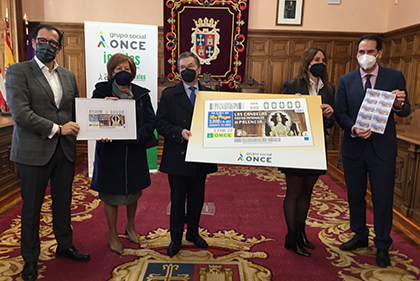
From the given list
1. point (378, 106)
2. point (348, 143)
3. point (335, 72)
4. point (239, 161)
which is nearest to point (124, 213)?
point (239, 161)

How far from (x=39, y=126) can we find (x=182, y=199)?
108 cm

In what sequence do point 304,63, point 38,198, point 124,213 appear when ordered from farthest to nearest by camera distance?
point 124,213
point 304,63
point 38,198

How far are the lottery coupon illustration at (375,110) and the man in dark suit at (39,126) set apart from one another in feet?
6.39

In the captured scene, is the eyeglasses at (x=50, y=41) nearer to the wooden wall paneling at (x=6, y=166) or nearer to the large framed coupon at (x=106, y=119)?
the large framed coupon at (x=106, y=119)

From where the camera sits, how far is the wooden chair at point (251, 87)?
6.22 metres

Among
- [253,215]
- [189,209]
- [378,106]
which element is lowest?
[253,215]

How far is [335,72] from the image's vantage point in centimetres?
659

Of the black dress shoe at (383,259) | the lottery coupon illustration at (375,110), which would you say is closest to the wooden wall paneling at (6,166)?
the lottery coupon illustration at (375,110)

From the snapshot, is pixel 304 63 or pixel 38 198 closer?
pixel 38 198

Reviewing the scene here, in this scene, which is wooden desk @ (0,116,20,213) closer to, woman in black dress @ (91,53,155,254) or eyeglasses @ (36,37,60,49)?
woman in black dress @ (91,53,155,254)

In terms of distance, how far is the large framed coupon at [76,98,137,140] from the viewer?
2.13 metres

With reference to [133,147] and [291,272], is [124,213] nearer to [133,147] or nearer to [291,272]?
[133,147]

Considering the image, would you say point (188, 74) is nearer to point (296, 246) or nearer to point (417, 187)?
point (296, 246)

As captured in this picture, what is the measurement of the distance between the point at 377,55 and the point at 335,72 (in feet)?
15.1
